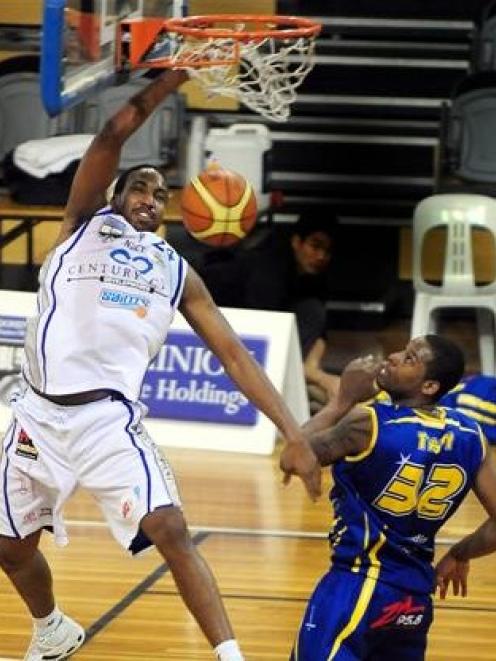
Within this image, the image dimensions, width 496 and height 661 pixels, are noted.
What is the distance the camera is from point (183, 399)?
1020cm

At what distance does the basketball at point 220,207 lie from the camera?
33.2 ft

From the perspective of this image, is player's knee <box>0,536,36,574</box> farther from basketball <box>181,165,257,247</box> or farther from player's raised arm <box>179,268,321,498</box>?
basketball <box>181,165,257,247</box>

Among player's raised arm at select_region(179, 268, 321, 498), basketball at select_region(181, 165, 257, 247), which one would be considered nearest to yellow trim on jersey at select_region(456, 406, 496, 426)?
player's raised arm at select_region(179, 268, 321, 498)

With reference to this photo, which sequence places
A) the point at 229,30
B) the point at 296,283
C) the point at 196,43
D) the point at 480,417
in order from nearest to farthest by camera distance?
the point at 196,43 → the point at 229,30 → the point at 480,417 → the point at 296,283

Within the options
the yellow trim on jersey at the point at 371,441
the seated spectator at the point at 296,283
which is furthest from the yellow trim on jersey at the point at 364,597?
the seated spectator at the point at 296,283

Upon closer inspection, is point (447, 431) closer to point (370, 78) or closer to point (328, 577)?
point (328, 577)

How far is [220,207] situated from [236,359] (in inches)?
181

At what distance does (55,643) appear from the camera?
6.09m

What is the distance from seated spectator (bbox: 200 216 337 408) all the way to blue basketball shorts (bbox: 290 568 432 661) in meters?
5.52

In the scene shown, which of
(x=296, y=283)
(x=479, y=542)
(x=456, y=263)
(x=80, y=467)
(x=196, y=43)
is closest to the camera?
(x=479, y=542)

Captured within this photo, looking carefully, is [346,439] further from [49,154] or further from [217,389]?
[49,154]

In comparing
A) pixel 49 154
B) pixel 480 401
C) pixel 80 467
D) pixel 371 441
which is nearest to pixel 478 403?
pixel 480 401

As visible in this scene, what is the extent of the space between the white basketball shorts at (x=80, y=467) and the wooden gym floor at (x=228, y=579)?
80 cm

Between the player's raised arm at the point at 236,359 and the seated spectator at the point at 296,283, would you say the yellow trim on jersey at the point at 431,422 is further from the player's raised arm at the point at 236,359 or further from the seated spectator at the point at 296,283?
the seated spectator at the point at 296,283
